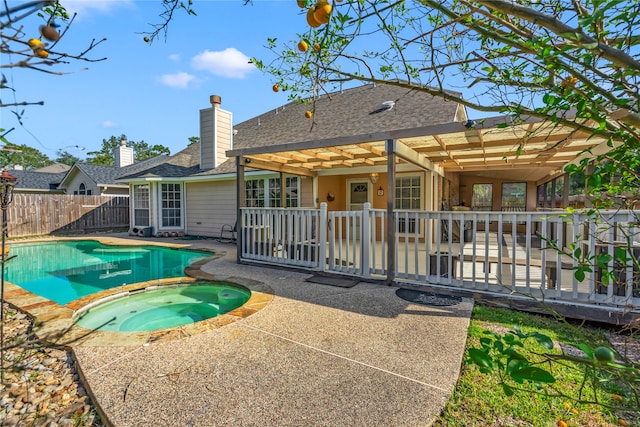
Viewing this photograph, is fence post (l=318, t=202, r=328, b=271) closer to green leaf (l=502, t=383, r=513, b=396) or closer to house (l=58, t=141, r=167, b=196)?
green leaf (l=502, t=383, r=513, b=396)

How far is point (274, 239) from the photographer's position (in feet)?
24.0

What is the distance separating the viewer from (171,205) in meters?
13.1

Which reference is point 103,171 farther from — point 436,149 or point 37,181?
point 436,149

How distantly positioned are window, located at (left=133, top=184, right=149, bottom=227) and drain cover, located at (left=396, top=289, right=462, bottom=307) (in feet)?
39.5

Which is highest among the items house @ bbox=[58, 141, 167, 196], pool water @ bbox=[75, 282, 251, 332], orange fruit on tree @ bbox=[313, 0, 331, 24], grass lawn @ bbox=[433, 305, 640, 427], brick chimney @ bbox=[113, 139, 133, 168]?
brick chimney @ bbox=[113, 139, 133, 168]

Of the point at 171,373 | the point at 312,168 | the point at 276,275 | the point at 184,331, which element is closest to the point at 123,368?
the point at 171,373

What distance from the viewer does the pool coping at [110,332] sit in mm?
3182

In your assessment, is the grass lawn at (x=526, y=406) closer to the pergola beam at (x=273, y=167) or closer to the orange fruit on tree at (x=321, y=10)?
the orange fruit on tree at (x=321, y=10)

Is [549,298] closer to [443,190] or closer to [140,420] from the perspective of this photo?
[140,420]

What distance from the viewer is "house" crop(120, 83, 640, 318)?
14.2ft

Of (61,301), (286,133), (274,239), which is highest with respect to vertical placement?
(286,133)

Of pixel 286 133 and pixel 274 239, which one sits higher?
pixel 286 133

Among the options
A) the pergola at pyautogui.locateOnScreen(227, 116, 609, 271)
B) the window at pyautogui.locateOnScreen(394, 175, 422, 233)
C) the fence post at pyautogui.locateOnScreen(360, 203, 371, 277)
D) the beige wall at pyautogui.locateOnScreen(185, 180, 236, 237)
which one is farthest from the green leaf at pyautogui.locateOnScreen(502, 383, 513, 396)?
the beige wall at pyautogui.locateOnScreen(185, 180, 236, 237)

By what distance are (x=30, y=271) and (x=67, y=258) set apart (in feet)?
5.25
